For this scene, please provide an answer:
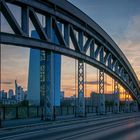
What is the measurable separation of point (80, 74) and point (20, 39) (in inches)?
575

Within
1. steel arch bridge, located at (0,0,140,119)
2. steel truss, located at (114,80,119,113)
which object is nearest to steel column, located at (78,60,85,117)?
steel arch bridge, located at (0,0,140,119)

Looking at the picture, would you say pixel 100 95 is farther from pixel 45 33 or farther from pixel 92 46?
pixel 45 33

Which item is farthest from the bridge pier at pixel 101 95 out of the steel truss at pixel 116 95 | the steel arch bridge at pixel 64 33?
the steel truss at pixel 116 95

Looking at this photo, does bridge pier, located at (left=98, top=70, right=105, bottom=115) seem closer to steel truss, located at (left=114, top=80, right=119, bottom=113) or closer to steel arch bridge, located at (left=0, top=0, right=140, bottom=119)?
steel arch bridge, located at (left=0, top=0, right=140, bottom=119)

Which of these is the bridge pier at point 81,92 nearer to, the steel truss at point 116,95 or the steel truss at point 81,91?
the steel truss at point 81,91

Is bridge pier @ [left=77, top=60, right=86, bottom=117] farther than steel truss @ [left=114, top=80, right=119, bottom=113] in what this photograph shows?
No

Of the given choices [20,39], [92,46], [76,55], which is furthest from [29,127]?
[92,46]

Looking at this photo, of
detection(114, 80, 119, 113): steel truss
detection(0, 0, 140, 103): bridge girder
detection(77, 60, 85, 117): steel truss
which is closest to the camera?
detection(0, 0, 140, 103): bridge girder

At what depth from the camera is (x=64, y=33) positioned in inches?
1629

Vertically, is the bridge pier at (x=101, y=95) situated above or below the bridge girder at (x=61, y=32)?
below

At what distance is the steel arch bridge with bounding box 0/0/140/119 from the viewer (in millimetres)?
30578

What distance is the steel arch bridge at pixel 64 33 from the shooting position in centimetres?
3058

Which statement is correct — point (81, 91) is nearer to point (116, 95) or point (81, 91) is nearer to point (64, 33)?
point (64, 33)

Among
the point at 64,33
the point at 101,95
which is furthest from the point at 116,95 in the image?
the point at 64,33
